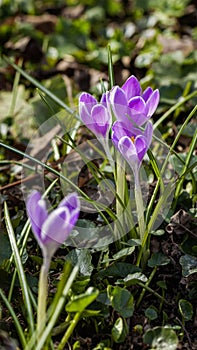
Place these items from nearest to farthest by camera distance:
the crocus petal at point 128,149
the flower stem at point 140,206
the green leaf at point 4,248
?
the crocus petal at point 128,149
the flower stem at point 140,206
the green leaf at point 4,248

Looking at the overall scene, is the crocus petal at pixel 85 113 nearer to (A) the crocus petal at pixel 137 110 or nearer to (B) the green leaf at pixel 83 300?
(A) the crocus petal at pixel 137 110

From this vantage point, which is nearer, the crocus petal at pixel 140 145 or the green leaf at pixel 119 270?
the crocus petal at pixel 140 145

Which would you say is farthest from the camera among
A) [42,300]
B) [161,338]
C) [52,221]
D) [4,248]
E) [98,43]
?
[98,43]

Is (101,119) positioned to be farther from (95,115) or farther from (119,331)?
(119,331)

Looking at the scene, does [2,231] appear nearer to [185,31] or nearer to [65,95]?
[65,95]

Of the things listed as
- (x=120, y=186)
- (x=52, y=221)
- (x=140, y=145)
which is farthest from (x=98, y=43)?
(x=52, y=221)

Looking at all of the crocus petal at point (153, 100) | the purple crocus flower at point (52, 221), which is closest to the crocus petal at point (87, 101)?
the crocus petal at point (153, 100)

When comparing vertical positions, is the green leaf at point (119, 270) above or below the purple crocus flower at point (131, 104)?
below

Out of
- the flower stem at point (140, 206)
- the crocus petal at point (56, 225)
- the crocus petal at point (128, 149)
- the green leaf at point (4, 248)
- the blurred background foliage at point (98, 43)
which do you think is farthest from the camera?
the blurred background foliage at point (98, 43)
